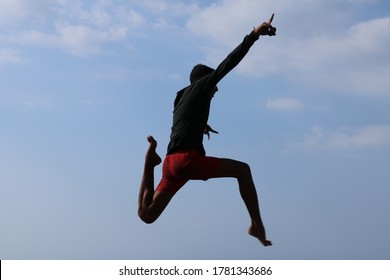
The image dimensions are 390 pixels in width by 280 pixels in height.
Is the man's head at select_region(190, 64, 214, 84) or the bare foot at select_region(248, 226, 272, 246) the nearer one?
the bare foot at select_region(248, 226, 272, 246)

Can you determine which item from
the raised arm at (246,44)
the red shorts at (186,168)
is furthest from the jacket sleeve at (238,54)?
the red shorts at (186,168)

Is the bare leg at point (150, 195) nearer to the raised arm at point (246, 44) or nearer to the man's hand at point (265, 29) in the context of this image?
the raised arm at point (246, 44)

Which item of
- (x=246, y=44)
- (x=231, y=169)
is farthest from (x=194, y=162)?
(x=246, y=44)

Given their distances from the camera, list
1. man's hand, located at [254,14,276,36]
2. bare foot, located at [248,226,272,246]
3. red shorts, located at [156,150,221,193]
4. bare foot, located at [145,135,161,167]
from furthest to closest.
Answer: bare foot, located at [145,135,161,167]
bare foot, located at [248,226,272,246]
red shorts, located at [156,150,221,193]
man's hand, located at [254,14,276,36]

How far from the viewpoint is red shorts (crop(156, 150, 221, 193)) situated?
8.12 meters

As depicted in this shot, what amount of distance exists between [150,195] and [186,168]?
2.56 feet

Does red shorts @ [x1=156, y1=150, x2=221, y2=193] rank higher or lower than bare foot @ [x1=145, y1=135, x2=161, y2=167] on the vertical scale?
lower

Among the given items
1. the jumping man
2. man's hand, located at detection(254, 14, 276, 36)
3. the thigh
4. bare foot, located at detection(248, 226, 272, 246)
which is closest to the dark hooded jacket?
the jumping man

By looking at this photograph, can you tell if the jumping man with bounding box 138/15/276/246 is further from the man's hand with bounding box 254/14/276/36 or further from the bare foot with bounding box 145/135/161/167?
the man's hand with bounding box 254/14/276/36

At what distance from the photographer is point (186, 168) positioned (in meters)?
8.17

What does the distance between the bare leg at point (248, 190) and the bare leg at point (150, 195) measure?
95cm
